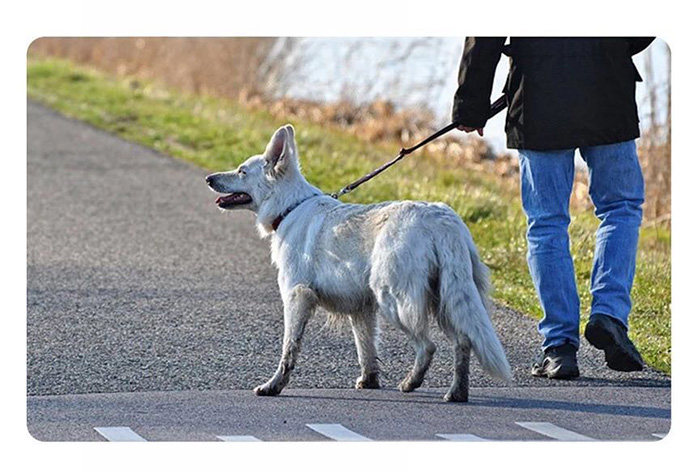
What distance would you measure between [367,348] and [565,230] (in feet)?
4.33

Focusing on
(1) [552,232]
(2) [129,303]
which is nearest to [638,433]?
(1) [552,232]

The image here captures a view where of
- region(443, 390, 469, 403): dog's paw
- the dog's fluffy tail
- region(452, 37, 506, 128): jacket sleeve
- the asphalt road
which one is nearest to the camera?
the dog's fluffy tail

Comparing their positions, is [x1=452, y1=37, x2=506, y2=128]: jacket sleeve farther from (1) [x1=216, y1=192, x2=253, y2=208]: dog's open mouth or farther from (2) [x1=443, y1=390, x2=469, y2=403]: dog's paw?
(2) [x1=443, y1=390, x2=469, y2=403]: dog's paw

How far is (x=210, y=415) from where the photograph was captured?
22.8 feet

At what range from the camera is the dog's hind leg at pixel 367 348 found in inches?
298

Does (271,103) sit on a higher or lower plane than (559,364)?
higher

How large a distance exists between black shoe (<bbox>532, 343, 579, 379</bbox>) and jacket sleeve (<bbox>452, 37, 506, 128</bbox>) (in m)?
1.31

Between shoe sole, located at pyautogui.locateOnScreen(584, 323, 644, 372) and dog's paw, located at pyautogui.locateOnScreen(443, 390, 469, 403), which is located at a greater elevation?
shoe sole, located at pyautogui.locateOnScreen(584, 323, 644, 372)

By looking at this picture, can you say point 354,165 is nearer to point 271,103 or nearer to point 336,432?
point 271,103

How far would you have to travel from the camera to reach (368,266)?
23.5ft

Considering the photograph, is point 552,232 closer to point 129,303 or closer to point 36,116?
point 129,303

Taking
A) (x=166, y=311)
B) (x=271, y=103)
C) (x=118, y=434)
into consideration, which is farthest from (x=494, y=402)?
(x=271, y=103)

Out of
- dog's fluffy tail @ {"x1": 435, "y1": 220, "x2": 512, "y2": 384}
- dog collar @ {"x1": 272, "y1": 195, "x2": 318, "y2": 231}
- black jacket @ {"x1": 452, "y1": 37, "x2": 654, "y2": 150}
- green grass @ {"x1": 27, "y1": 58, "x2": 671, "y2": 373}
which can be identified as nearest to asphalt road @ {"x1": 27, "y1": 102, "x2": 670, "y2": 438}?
dog's fluffy tail @ {"x1": 435, "y1": 220, "x2": 512, "y2": 384}

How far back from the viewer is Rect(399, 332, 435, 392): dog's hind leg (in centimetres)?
736
